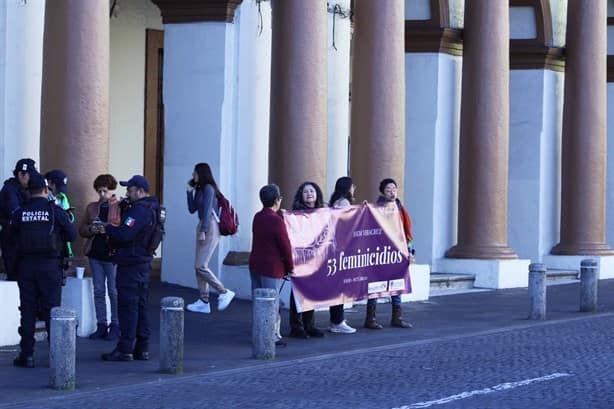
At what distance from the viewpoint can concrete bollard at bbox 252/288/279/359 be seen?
13.8m

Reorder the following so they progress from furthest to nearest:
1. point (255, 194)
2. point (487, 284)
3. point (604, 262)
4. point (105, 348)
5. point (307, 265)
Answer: point (604, 262)
point (487, 284)
point (255, 194)
point (307, 265)
point (105, 348)

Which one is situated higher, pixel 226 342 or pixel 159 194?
pixel 159 194

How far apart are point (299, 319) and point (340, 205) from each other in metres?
1.56

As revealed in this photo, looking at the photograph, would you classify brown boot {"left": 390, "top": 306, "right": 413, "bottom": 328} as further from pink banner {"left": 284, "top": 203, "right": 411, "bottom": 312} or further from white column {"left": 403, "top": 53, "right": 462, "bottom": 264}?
white column {"left": 403, "top": 53, "right": 462, "bottom": 264}

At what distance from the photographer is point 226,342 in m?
15.4

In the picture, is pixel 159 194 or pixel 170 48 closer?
pixel 170 48

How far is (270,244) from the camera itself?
15.1 m

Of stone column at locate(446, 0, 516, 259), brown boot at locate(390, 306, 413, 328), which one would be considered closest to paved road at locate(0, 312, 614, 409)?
brown boot at locate(390, 306, 413, 328)

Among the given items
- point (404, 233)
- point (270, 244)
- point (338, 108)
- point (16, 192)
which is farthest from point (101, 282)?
point (338, 108)

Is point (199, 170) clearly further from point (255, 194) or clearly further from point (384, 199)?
point (255, 194)

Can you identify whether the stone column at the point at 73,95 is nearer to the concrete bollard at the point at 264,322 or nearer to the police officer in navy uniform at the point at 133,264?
the police officer in navy uniform at the point at 133,264

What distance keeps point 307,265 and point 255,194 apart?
4.84 m

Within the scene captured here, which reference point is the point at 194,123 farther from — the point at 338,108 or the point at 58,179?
the point at 58,179

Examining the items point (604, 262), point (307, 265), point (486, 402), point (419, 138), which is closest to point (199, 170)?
point (307, 265)
